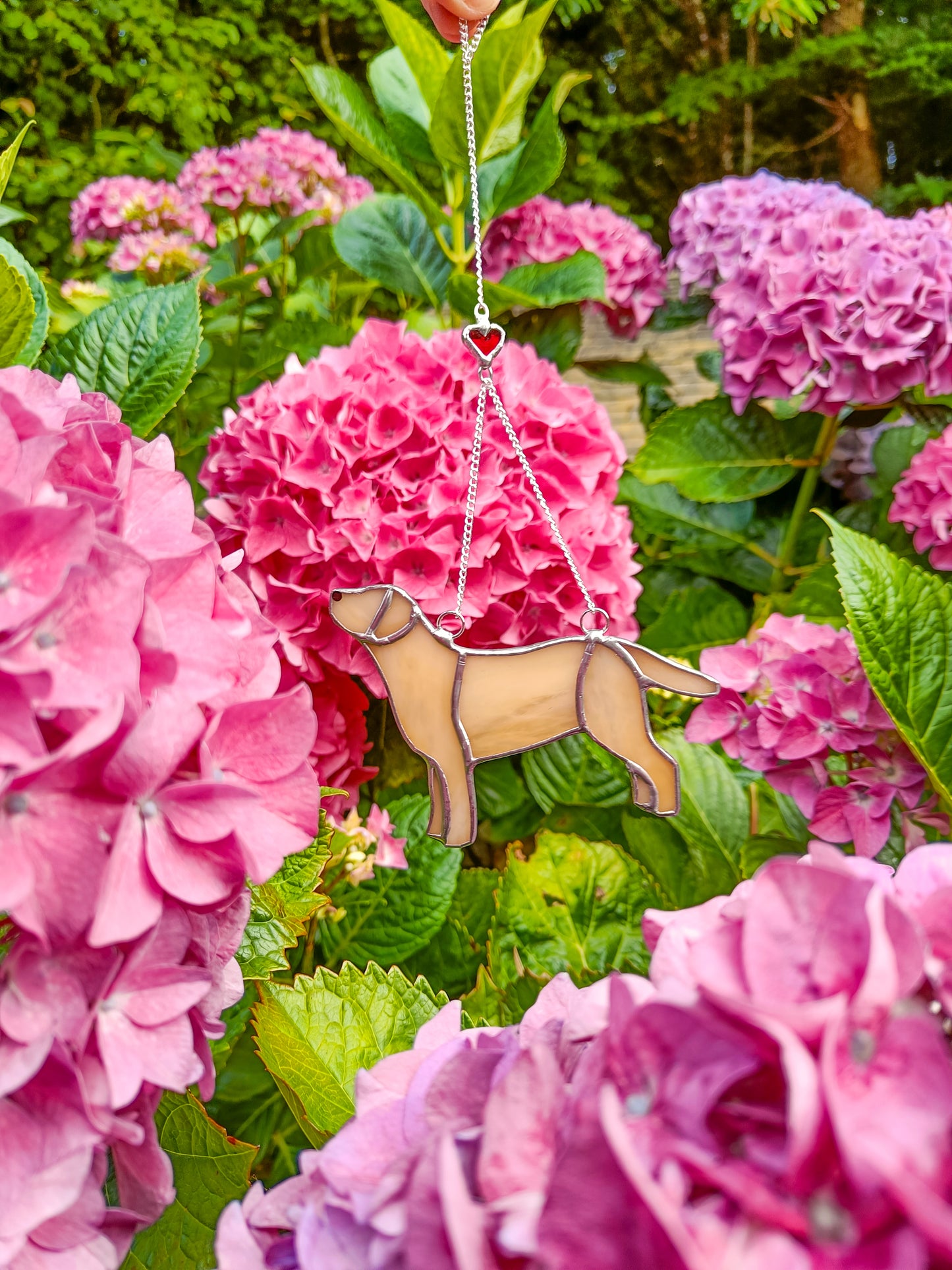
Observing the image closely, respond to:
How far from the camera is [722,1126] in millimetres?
197

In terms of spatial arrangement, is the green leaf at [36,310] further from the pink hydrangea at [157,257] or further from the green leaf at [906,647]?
the pink hydrangea at [157,257]

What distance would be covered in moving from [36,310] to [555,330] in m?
0.84

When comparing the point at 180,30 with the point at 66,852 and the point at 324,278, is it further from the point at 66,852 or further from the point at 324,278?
the point at 66,852

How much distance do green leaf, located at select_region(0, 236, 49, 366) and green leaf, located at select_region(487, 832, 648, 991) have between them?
1.45 ft

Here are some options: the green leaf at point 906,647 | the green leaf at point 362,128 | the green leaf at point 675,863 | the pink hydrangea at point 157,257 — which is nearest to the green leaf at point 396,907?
the green leaf at point 675,863

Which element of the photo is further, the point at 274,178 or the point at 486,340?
the point at 274,178

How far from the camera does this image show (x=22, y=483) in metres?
0.30

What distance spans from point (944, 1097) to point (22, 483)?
0.98ft

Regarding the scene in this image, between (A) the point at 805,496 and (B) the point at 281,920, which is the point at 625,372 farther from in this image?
(B) the point at 281,920

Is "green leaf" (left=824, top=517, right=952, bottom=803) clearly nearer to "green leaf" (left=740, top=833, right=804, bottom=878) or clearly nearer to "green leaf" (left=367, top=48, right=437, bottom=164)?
"green leaf" (left=740, top=833, right=804, bottom=878)

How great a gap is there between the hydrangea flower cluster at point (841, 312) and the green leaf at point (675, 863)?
21.3 inches

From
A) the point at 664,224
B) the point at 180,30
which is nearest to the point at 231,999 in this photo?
the point at 180,30

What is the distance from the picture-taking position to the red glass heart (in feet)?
2.09

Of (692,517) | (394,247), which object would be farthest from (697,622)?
(394,247)
